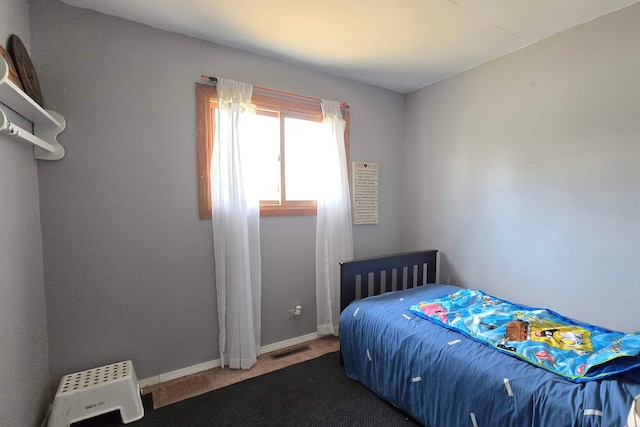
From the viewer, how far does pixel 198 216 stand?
2.06 m

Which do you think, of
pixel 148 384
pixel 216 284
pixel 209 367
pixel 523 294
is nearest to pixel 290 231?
pixel 216 284

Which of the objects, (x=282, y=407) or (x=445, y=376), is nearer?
(x=445, y=376)

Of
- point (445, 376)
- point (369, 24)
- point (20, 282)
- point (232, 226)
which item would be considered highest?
point (369, 24)

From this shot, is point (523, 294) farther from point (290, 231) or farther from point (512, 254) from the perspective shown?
point (290, 231)

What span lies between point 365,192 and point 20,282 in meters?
2.45

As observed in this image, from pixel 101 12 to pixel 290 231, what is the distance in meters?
1.88

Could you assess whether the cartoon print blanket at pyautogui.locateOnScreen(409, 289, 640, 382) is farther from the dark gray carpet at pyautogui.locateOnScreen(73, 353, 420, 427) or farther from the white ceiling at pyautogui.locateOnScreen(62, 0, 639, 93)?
the white ceiling at pyautogui.locateOnScreen(62, 0, 639, 93)

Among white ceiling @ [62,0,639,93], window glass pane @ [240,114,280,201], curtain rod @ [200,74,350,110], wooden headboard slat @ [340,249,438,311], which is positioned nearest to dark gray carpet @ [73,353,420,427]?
wooden headboard slat @ [340,249,438,311]

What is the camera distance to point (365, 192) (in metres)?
2.84

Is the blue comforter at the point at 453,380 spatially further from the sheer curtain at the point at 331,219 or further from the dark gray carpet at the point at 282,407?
the sheer curtain at the point at 331,219

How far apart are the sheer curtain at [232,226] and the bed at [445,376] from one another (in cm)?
73

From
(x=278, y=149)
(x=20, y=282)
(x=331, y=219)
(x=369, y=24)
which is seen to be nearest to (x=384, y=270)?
(x=331, y=219)

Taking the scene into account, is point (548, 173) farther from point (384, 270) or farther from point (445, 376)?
point (445, 376)

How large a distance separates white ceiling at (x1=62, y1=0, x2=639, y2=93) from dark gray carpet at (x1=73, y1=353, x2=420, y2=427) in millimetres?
2352
